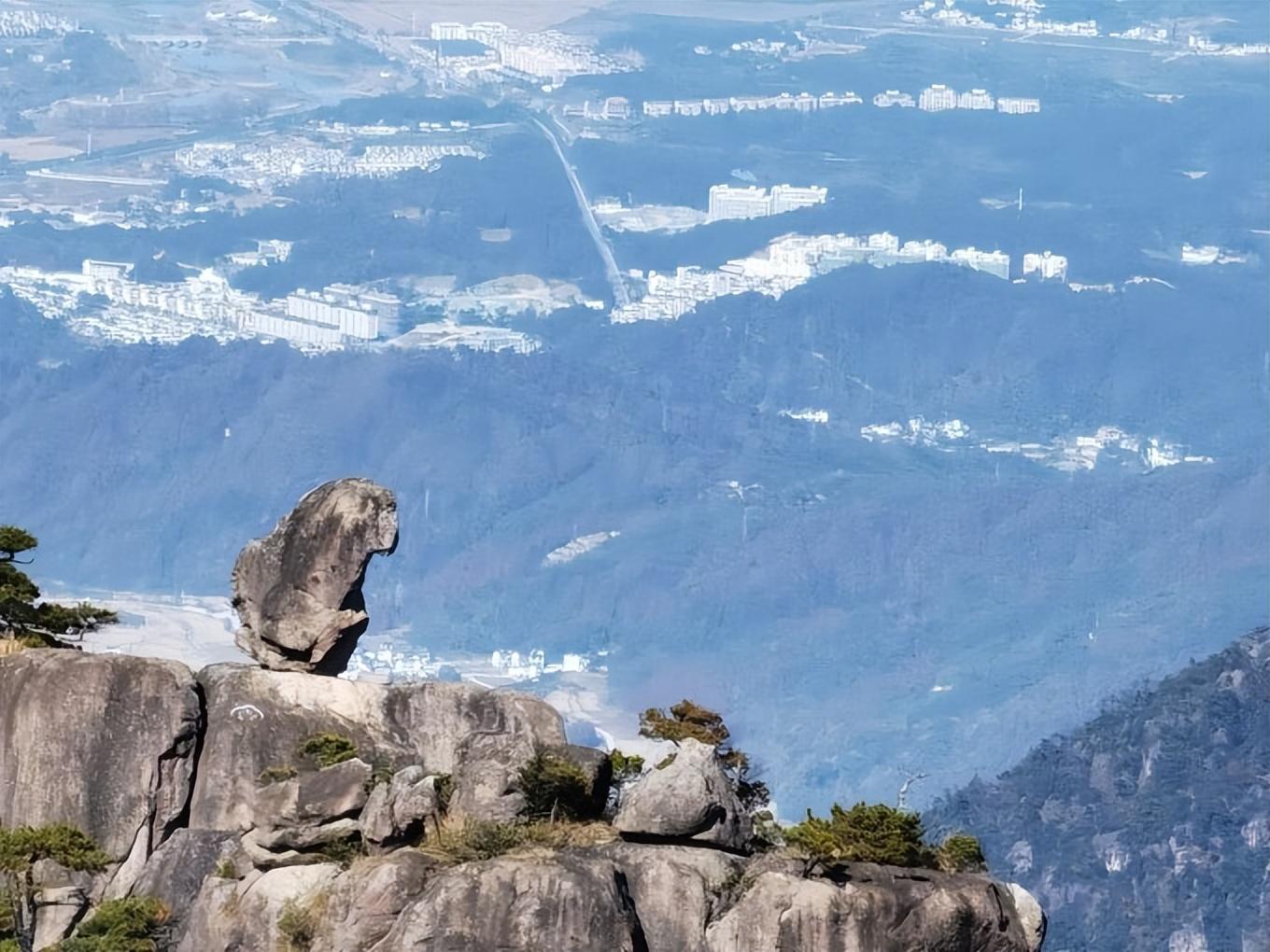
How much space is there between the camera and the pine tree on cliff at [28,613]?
5894 centimetres

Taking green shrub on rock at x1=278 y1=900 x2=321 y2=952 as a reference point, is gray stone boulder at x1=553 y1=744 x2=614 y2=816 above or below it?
above

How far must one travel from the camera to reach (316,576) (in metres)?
57.9

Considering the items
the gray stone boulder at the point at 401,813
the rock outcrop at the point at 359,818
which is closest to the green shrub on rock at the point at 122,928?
the rock outcrop at the point at 359,818

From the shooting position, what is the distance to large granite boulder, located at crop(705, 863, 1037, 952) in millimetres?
51062

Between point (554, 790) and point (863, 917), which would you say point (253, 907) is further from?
point (863, 917)

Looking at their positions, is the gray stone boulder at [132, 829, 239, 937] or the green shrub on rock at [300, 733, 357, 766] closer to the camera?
the gray stone boulder at [132, 829, 239, 937]

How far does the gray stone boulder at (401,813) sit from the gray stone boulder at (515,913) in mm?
1542

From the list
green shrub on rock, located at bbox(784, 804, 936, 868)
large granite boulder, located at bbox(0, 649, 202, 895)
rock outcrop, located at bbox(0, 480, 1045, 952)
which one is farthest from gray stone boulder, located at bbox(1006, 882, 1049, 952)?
large granite boulder, located at bbox(0, 649, 202, 895)

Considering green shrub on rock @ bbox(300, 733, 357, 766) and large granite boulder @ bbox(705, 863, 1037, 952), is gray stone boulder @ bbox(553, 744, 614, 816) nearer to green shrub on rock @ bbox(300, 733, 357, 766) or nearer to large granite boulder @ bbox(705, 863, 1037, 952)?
large granite boulder @ bbox(705, 863, 1037, 952)

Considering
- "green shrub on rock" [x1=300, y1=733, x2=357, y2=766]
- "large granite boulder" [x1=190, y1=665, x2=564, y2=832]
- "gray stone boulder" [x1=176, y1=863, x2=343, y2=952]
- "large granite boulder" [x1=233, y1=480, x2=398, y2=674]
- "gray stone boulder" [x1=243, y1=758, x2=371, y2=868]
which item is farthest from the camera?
"large granite boulder" [x1=233, y1=480, x2=398, y2=674]

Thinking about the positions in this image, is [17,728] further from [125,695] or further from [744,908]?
[744,908]

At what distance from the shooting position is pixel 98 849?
2194 inches

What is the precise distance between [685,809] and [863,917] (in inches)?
115

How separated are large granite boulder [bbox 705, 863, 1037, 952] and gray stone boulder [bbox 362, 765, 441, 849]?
3.94 metres
